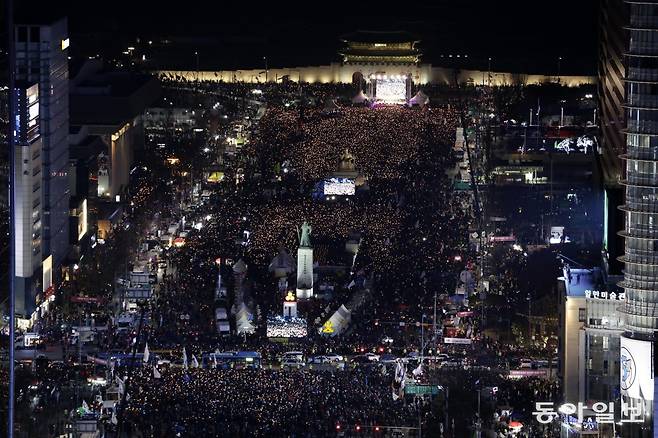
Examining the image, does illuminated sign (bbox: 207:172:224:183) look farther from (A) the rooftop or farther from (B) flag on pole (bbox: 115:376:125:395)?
(A) the rooftop

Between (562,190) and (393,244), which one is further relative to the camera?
(562,190)

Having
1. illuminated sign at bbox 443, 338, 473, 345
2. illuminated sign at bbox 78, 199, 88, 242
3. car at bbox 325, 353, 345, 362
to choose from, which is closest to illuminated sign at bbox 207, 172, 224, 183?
illuminated sign at bbox 78, 199, 88, 242

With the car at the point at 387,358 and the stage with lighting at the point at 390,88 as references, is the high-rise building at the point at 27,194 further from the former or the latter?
the stage with lighting at the point at 390,88

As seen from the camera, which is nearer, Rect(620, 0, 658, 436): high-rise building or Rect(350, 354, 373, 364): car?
Rect(620, 0, 658, 436): high-rise building

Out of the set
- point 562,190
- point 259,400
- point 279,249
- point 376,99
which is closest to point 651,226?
point 259,400

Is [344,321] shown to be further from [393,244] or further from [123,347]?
[393,244]

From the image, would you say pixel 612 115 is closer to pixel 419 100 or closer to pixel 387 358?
pixel 387 358

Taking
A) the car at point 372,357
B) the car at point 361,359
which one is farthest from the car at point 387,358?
the car at point 361,359
